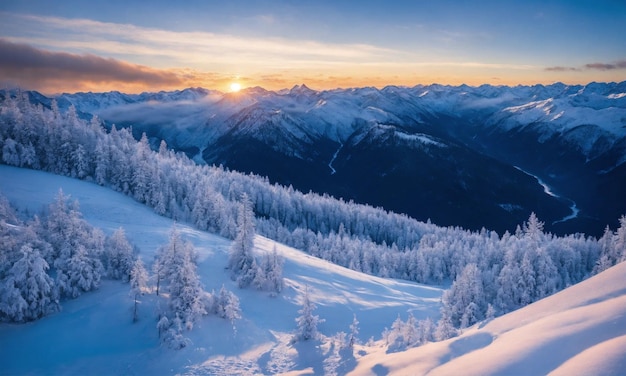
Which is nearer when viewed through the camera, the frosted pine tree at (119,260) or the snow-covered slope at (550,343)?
the snow-covered slope at (550,343)

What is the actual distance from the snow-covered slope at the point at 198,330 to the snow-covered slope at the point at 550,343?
11.6m

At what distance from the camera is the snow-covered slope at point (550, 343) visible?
40.5ft

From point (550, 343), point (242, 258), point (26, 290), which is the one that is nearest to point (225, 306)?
point (242, 258)

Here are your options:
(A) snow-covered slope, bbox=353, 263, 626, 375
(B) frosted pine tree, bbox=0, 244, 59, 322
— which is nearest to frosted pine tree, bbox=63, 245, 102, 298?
(B) frosted pine tree, bbox=0, 244, 59, 322

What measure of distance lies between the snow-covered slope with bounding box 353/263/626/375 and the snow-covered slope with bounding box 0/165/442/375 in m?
11.6

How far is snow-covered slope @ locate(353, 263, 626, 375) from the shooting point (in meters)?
12.3

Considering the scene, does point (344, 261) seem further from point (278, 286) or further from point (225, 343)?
point (225, 343)

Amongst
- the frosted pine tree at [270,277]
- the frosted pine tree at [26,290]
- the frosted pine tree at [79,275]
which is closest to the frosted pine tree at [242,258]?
the frosted pine tree at [270,277]

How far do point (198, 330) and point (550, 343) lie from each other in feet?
88.9

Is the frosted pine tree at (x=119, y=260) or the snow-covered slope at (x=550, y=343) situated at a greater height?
the snow-covered slope at (x=550, y=343)

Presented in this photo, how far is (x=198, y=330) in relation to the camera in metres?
32.4

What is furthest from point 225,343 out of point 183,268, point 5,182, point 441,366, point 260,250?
point 5,182

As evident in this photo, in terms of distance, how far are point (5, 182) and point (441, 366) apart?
247 ft

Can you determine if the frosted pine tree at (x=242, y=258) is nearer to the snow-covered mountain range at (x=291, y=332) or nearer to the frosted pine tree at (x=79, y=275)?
the snow-covered mountain range at (x=291, y=332)
